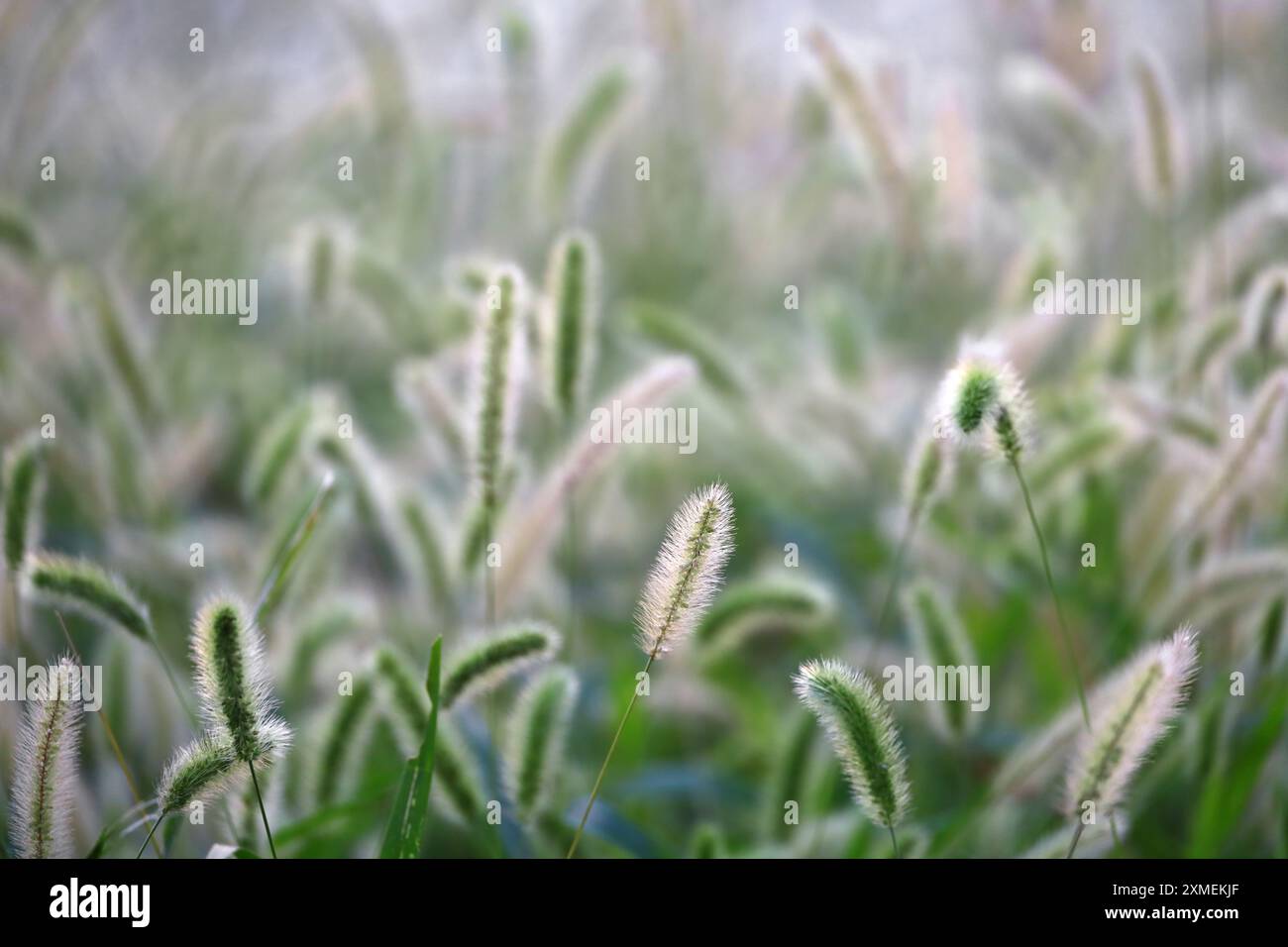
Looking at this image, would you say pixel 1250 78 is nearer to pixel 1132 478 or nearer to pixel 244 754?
pixel 1132 478

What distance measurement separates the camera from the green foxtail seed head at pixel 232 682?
915 millimetres

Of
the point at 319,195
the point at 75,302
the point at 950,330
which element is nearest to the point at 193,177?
the point at 319,195

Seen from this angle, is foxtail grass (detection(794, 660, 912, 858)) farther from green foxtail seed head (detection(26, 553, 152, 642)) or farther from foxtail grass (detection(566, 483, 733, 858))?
green foxtail seed head (detection(26, 553, 152, 642))

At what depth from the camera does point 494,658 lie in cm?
103

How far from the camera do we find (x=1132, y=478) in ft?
6.11

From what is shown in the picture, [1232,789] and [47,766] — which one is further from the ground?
[47,766]

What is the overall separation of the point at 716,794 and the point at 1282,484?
1.05m

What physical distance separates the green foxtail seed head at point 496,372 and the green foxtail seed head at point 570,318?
8 centimetres

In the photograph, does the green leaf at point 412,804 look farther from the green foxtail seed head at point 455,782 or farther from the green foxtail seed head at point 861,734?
the green foxtail seed head at point 861,734

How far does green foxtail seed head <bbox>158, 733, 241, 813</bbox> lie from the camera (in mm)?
897

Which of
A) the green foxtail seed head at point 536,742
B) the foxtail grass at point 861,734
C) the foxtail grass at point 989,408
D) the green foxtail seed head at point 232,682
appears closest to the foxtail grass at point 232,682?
the green foxtail seed head at point 232,682

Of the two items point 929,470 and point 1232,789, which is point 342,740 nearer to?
point 929,470

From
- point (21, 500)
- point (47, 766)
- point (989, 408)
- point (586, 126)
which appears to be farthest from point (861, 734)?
point (586, 126)

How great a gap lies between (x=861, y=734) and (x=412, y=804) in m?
0.42
